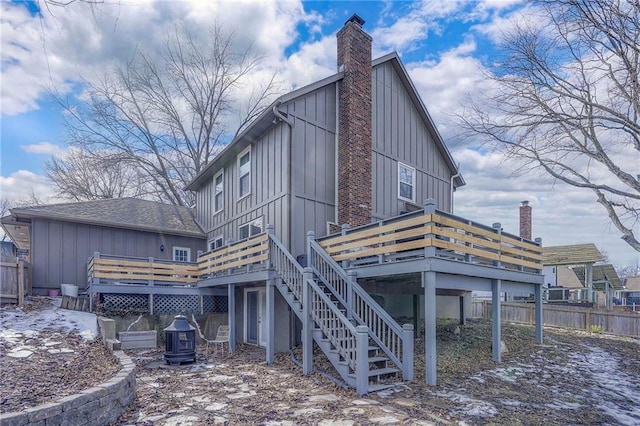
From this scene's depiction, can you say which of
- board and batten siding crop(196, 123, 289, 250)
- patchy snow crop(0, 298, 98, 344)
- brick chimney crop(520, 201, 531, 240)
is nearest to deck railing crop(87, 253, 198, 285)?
patchy snow crop(0, 298, 98, 344)

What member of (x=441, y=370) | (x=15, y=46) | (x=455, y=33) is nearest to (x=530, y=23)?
(x=455, y=33)

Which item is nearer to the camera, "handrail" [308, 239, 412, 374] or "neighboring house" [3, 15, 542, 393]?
"handrail" [308, 239, 412, 374]

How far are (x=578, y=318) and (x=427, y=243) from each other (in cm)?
1198

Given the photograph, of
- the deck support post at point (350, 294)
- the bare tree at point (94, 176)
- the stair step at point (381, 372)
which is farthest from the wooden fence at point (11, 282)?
the bare tree at point (94, 176)

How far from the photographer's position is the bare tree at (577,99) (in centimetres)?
992

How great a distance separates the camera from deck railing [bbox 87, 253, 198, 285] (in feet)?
39.9

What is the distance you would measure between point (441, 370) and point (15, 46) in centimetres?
847

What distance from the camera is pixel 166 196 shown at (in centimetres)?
2620

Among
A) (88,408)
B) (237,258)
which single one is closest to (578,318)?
(237,258)

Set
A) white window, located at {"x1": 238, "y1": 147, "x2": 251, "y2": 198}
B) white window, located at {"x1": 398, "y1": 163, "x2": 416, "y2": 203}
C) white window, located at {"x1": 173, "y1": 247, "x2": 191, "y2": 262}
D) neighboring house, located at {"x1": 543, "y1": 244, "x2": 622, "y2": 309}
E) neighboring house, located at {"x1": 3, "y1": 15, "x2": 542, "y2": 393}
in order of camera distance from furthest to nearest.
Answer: neighboring house, located at {"x1": 543, "y1": 244, "x2": 622, "y2": 309} → white window, located at {"x1": 173, "y1": 247, "x2": 191, "y2": 262} → white window, located at {"x1": 398, "y1": 163, "x2": 416, "y2": 203} → white window, located at {"x1": 238, "y1": 147, "x2": 251, "y2": 198} → neighboring house, located at {"x1": 3, "y1": 15, "x2": 542, "y2": 393}

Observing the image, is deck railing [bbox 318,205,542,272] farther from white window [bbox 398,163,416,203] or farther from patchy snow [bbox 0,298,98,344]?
patchy snow [bbox 0,298,98,344]

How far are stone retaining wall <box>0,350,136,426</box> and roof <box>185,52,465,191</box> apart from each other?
712cm

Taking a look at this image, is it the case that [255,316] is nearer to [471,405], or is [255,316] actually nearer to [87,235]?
[87,235]

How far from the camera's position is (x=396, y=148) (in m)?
13.3
